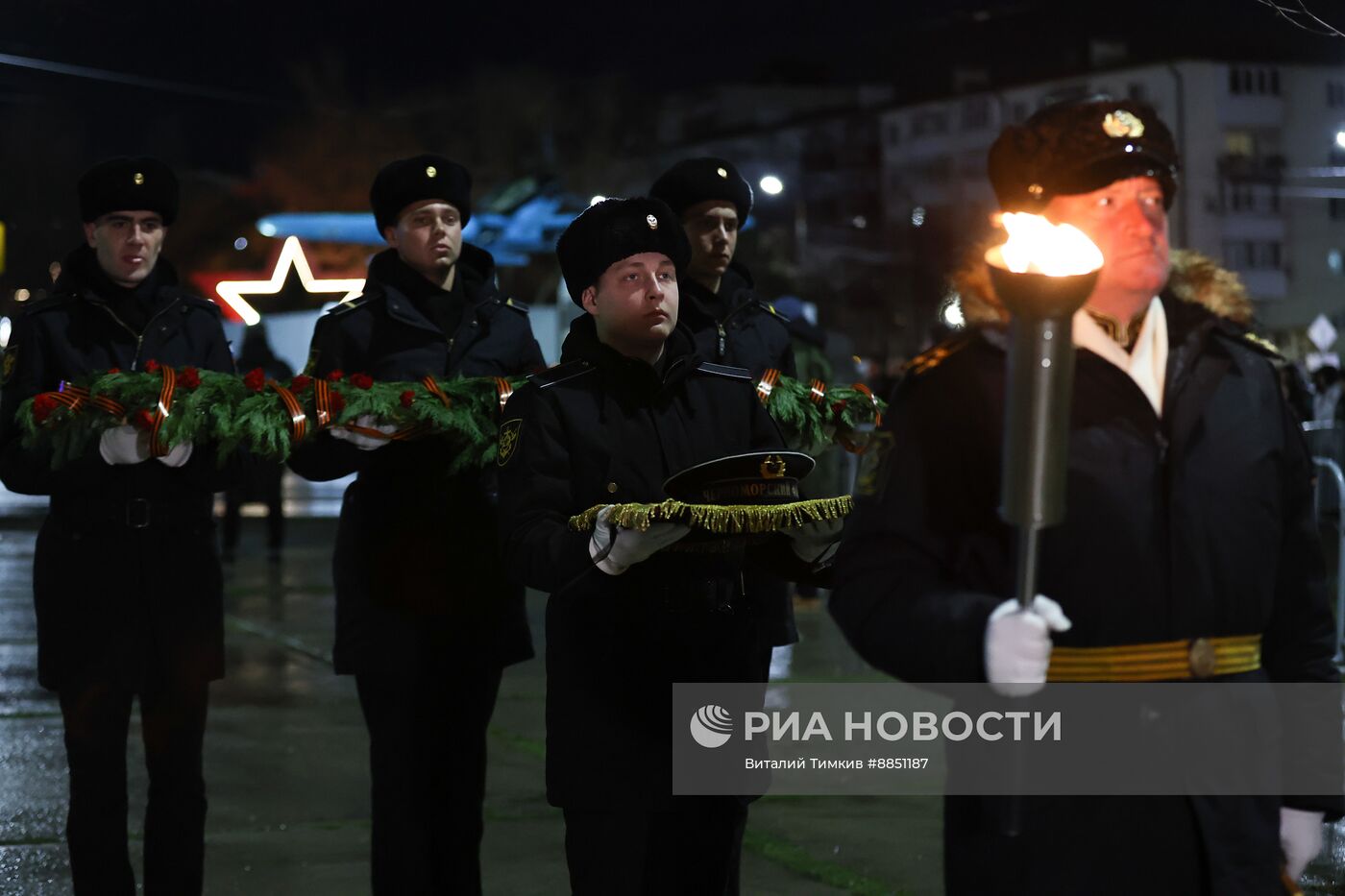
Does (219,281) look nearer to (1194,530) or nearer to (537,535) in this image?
(537,535)

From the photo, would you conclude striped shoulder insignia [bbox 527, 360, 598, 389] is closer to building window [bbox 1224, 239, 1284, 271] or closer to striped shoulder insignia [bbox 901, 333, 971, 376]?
striped shoulder insignia [bbox 901, 333, 971, 376]

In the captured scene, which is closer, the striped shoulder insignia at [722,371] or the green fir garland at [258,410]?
the striped shoulder insignia at [722,371]

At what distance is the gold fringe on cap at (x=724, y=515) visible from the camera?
3787 millimetres

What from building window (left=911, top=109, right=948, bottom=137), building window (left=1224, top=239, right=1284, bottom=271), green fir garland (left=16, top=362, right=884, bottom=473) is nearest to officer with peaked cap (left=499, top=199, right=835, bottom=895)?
green fir garland (left=16, top=362, right=884, bottom=473)

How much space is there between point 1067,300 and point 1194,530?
596 mm

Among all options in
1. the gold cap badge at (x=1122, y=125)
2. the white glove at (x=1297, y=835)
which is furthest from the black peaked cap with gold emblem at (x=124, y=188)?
the white glove at (x=1297, y=835)

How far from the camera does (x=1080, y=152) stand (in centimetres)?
303

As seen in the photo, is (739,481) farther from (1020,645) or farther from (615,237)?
(1020,645)

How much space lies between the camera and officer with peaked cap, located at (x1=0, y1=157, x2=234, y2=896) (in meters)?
5.17

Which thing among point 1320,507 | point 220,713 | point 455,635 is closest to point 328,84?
point 1320,507

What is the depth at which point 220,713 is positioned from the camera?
9.36m

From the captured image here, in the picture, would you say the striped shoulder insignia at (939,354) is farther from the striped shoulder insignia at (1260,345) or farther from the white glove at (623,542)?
the white glove at (623,542)

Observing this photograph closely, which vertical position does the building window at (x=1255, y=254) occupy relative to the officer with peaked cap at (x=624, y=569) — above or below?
above

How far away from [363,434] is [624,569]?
1.33m
